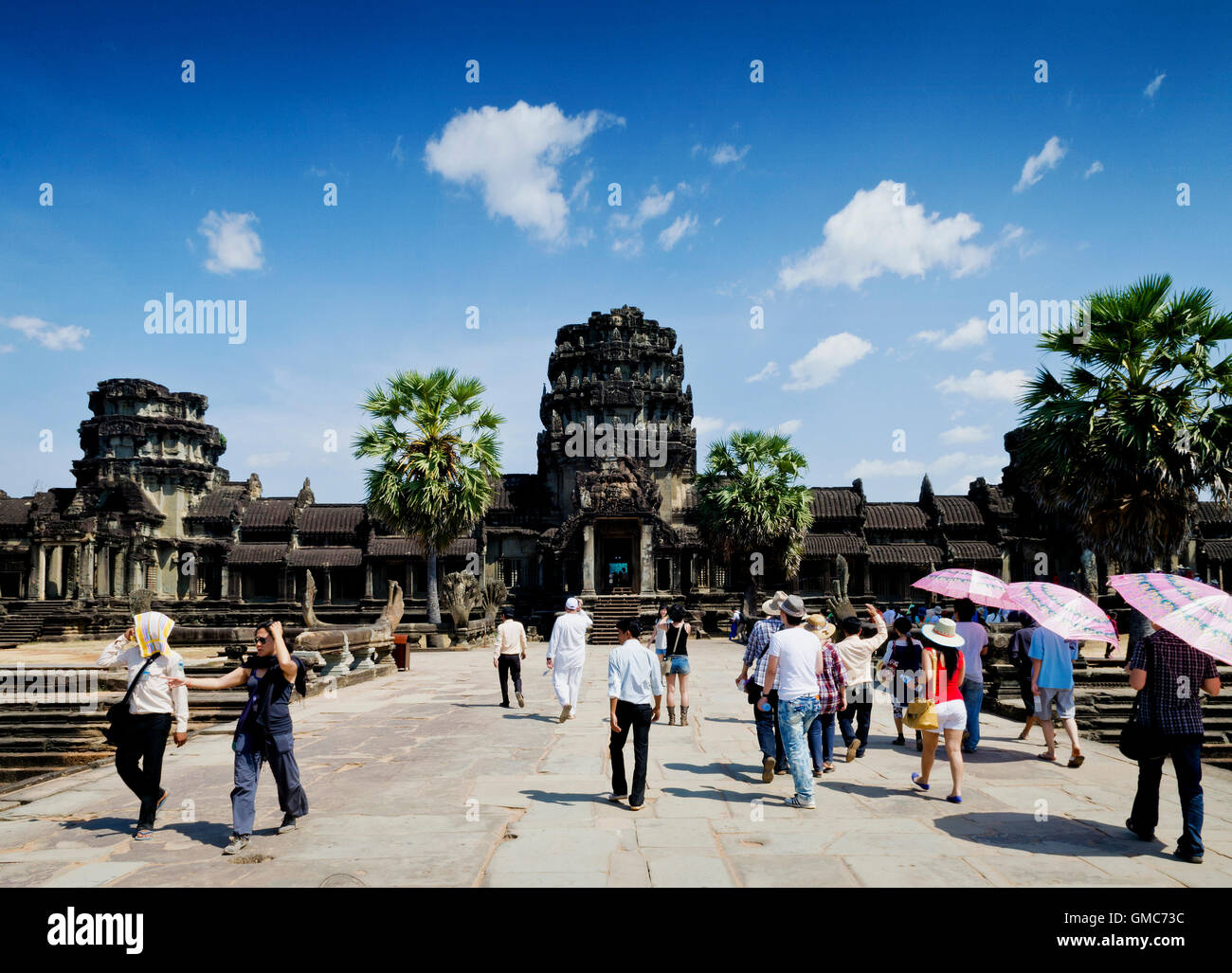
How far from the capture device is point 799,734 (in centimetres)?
734

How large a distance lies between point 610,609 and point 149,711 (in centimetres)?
2916

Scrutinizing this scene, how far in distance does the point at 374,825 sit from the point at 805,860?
12.0 feet

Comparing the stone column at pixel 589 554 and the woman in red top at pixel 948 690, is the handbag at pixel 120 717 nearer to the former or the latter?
the woman in red top at pixel 948 690

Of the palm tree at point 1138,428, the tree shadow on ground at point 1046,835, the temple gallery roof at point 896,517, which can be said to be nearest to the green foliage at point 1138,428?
the palm tree at point 1138,428

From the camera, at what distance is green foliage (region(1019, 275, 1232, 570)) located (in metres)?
16.1

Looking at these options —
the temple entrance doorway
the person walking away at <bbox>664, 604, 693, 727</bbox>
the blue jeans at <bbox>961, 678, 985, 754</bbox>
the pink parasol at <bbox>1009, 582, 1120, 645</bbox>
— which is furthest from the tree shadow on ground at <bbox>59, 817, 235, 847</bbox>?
the temple entrance doorway

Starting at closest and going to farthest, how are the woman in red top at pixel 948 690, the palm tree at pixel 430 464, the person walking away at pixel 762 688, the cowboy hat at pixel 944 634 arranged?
the woman in red top at pixel 948 690 → the cowboy hat at pixel 944 634 → the person walking away at pixel 762 688 → the palm tree at pixel 430 464

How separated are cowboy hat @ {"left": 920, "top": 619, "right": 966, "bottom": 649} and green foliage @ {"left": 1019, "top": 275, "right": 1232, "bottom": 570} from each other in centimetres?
1134

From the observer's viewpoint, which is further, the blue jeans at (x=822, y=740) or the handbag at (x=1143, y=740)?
the blue jeans at (x=822, y=740)

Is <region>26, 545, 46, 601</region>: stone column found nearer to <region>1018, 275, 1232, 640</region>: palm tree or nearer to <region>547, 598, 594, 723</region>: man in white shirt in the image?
<region>547, 598, 594, 723</region>: man in white shirt

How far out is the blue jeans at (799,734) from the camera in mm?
7273

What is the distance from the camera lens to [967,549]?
41781 millimetres

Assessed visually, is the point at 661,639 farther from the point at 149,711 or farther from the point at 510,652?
the point at 149,711

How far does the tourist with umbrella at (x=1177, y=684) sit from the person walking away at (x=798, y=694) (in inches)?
100
